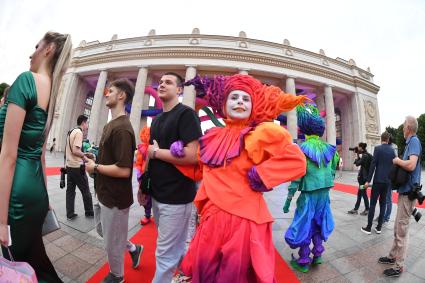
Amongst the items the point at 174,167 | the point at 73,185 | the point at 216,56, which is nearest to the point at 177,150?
the point at 174,167

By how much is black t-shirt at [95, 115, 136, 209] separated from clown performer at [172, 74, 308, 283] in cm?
74

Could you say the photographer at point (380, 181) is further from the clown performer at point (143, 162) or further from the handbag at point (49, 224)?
the handbag at point (49, 224)

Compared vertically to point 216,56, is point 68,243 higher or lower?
lower

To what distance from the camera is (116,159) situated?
1909 mm

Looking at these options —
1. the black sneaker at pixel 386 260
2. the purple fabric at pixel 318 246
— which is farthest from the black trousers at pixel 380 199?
the purple fabric at pixel 318 246

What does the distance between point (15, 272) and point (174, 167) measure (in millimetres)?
1074

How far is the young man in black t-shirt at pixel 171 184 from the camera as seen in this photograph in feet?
5.67

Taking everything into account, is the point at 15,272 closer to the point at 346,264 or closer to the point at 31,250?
the point at 31,250

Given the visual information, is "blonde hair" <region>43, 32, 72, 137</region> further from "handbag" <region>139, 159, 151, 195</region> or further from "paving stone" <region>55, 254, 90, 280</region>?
"paving stone" <region>55, 254, 90, 280</region>

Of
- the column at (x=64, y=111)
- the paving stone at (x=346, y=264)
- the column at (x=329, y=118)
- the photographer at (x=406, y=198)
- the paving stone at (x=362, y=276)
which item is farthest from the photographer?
the column at (x=64, y=111)

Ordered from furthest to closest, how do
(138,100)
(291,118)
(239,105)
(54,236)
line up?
1. (138,100)
2. (291,118)
3. (54,236)
4. (239,105)

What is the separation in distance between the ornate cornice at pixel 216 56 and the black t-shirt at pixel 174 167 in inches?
848

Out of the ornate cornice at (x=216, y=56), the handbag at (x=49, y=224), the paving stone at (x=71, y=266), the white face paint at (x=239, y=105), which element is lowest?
the paving stone at (x=71, y=266)

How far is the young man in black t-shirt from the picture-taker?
173 cm
